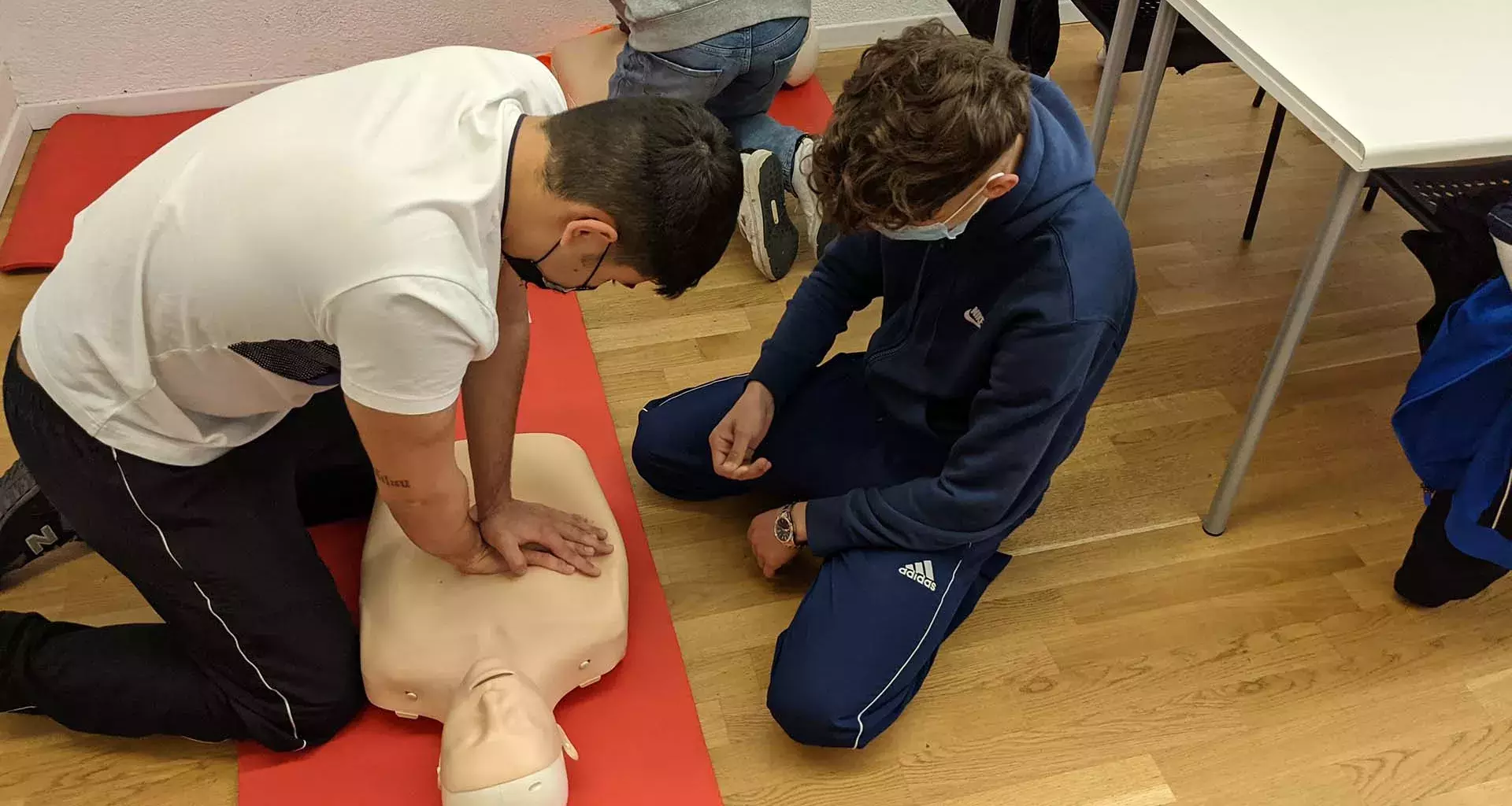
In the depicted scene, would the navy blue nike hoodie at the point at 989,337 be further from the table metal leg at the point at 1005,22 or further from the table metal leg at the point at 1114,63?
the table metal leg at the point at 1005,22

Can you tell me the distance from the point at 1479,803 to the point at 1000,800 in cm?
59

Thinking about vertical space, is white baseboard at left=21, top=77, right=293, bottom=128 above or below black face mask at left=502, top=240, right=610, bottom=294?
below

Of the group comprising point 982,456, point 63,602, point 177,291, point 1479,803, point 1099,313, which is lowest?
point 1479,803

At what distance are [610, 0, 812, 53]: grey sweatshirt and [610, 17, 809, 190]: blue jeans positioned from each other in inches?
0.5

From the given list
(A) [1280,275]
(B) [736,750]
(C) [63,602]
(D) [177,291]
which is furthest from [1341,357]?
(C) [63,602]

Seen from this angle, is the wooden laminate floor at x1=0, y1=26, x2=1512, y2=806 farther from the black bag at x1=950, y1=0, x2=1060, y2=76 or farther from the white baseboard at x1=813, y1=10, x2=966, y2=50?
the white baseboard at x1=813, y1=10, x2=966, y2=50

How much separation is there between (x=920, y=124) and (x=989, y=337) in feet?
1.04

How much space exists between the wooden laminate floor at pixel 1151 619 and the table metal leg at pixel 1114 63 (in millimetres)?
382

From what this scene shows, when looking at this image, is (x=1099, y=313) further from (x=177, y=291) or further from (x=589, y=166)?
(x=177, y=291)

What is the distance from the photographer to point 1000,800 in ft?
4.41

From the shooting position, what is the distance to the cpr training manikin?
121cm

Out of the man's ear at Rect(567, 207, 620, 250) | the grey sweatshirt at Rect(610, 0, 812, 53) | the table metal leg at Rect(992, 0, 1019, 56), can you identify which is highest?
the man's ear at Rect(567, 207, 620, 250)

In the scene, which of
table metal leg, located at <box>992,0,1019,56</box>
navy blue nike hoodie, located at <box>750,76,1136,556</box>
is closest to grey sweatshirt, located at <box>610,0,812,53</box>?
table metal leg, located at <box>992,0,1019,56</box>

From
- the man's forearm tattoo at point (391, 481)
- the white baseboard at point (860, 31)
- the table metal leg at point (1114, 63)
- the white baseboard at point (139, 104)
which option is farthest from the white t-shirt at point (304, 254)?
the white baseboard at point (860, 31)
